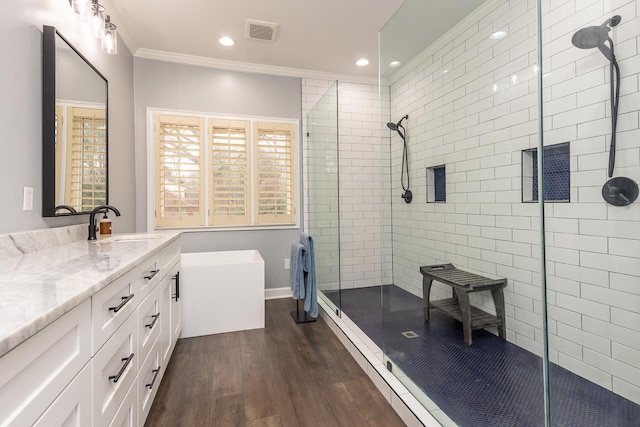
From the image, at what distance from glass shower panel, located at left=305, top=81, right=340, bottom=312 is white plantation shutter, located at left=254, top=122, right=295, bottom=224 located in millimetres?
282

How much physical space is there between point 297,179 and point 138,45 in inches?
79.9

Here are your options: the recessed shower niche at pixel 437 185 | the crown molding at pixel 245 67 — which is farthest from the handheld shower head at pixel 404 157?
the crown molding at pixel 245 67

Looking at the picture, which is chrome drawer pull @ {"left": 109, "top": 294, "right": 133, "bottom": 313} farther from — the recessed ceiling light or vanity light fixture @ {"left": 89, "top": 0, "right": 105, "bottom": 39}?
the recessed ceiling light

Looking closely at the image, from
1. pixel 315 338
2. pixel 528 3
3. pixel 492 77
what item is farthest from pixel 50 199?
pixel 528 3

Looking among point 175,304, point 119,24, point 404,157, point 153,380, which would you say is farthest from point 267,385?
point 119,24

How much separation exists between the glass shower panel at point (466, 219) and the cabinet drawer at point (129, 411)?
132cm

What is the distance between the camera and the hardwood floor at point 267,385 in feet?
4.84

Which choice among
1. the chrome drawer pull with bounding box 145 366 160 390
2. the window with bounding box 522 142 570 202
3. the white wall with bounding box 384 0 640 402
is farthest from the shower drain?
the chrome drawer pull with bounding box 145 366 160 390

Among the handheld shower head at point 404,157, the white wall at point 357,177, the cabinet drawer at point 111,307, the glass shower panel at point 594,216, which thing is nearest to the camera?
the cabinet drawer at point 111,307

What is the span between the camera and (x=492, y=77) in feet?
5.78

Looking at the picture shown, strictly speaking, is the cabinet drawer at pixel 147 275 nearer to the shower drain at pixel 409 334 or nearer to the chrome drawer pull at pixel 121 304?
the chrome drawer pull at pixel 121 304

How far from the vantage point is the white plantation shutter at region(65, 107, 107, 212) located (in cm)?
167

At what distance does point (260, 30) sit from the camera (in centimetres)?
255

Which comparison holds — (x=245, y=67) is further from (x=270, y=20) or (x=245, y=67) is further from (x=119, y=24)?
(x=119, y=24)
